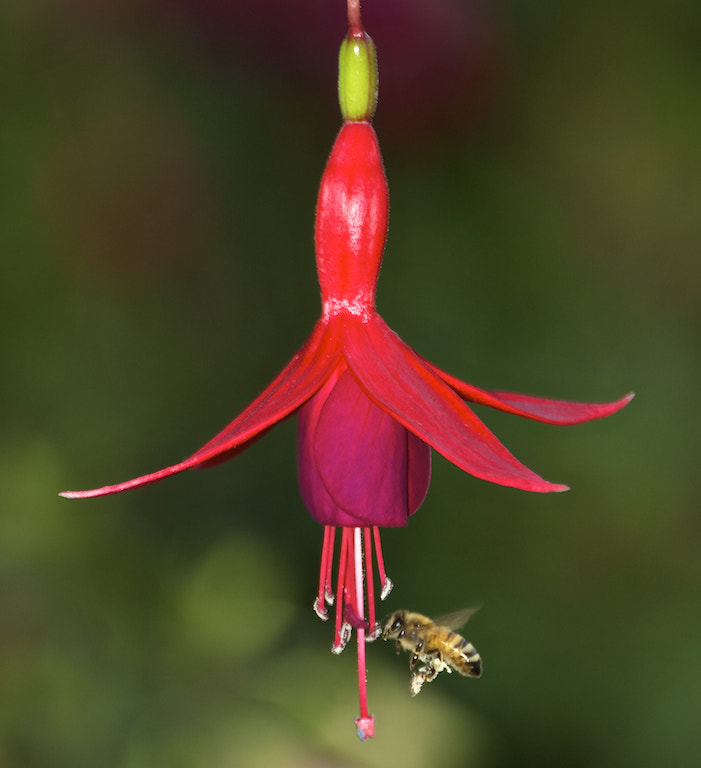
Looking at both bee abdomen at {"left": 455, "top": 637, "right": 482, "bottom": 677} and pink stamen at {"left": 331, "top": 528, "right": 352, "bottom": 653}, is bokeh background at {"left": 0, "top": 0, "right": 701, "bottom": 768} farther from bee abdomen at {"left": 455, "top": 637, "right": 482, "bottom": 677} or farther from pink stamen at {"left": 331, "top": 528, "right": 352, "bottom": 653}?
pink stamen at {"left": 331, "top": 528, "right": 352, "bottom": 653}

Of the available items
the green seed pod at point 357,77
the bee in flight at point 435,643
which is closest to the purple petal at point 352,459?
the green seed pod at point 357,77

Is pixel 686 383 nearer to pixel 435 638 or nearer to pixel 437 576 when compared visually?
pixel 437 576

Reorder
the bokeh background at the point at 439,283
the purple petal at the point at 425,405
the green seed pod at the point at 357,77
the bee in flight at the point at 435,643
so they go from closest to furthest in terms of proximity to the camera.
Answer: the purple petal at the point at 425,405 < the green seed pod at the point at 357,77 < the bee in flight at the point at 435,643 < the bokeh background at the point at 439,283

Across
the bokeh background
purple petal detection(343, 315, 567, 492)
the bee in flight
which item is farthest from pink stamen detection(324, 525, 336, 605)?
the bokeh background

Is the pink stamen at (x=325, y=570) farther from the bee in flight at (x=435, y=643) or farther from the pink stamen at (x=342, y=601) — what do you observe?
the bee in flight at (x=435, y=643)

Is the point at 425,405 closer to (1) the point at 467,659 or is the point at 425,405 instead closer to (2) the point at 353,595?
(2) the point at 353,595

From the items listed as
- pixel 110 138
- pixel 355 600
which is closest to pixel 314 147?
pixel 110 138
